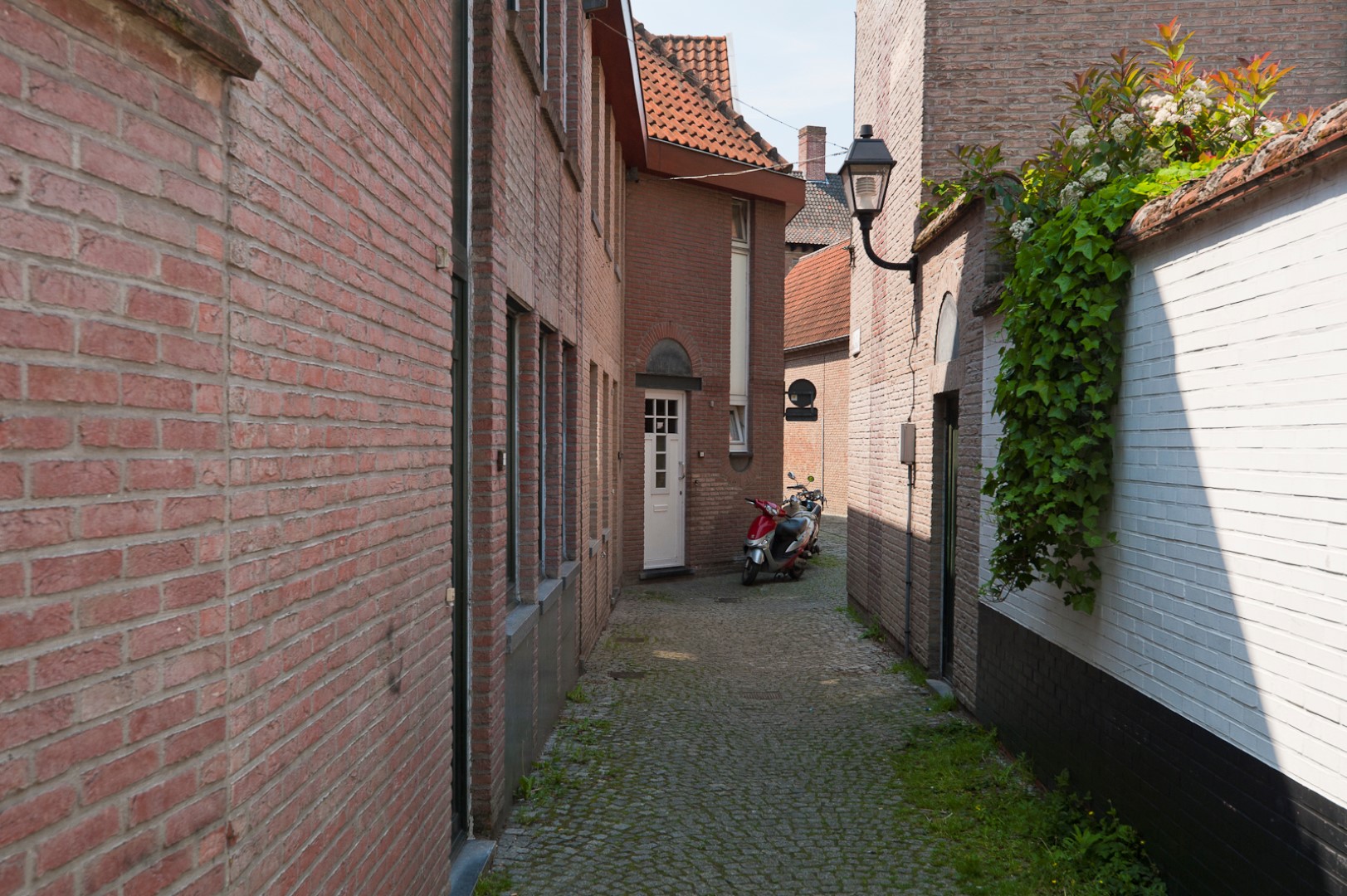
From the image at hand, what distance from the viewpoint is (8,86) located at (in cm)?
139

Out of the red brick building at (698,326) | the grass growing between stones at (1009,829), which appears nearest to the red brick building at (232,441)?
the grass growing between stones at (1009,829)

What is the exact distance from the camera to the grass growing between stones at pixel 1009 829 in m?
4.41

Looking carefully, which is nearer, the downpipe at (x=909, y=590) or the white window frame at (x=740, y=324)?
the downpipe at (x=909, y=590)

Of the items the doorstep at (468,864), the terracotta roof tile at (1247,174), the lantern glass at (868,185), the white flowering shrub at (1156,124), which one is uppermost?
the lantern glass at (868,185)

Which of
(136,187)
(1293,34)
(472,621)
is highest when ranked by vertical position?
(1293,34)

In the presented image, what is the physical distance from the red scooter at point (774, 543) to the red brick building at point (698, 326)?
36.7 inches

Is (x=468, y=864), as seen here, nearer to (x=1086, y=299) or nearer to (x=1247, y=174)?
(x=1086, y=299)

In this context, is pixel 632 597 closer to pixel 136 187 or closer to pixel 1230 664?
pixel 1230 664

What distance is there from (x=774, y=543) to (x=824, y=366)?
39.1 ft

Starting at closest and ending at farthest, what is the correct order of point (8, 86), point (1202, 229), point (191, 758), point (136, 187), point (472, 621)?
point (8, 86) → point (136, 187) → point (191, 758) → point (1202, 229) → point (472, 621)

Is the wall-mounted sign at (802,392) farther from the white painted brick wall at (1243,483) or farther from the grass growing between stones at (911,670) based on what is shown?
the white painted brick wall at (1243,483)

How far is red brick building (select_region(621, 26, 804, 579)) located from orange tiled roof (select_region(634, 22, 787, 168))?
30 millimetres

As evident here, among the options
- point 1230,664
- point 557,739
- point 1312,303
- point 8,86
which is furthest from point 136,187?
point 557,739

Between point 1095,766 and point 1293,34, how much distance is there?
26.4 feet
